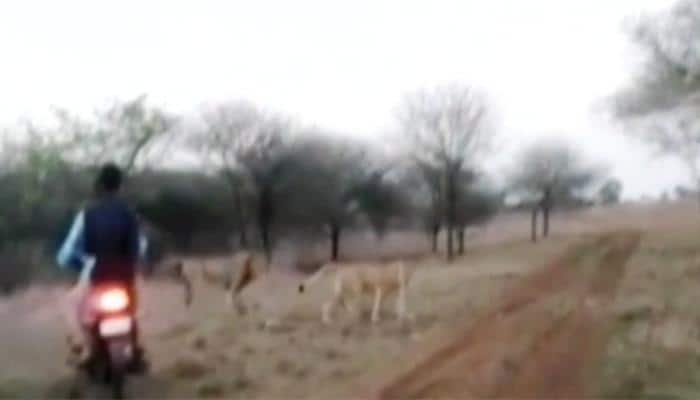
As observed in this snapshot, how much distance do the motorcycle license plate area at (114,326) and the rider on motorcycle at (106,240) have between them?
0.66ft

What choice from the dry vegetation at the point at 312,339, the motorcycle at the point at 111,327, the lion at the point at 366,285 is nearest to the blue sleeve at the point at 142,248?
the motorcycle at the point at 111,327

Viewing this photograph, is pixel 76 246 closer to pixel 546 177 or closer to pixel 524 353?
pixel 524 353

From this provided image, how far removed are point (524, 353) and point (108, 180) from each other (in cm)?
473


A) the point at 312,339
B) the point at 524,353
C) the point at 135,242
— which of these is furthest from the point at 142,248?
the point at 312,339

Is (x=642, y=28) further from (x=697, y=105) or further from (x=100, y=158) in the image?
(x=100, y=158)

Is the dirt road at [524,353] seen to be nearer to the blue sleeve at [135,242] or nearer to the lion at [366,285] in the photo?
the lion at [366,285]

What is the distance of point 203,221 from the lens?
44312 millimetres

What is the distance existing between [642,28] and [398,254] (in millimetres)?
10611

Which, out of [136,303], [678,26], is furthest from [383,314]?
[678,26]

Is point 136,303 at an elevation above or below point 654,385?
above

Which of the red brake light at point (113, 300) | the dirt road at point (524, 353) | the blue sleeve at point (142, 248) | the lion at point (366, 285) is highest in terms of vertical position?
the blue sleeve at point (142, 248)

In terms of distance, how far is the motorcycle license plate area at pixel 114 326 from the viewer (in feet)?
32.5

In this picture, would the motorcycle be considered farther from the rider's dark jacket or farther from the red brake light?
the rider's dark jacket

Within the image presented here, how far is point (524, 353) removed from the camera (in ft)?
43.4
